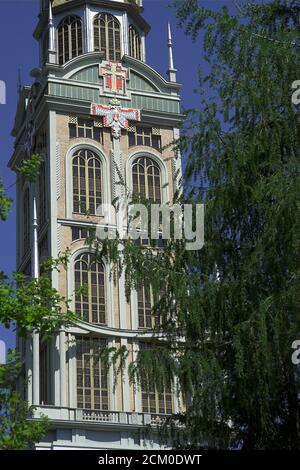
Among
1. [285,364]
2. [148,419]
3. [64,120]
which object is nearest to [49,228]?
[64,120]

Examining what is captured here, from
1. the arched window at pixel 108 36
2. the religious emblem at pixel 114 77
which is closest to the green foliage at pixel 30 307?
the religious emblem at pixel 114 77

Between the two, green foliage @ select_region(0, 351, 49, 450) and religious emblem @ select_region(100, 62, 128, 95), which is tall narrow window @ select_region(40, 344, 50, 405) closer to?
religious emblem @ select_region(100, 62, 128, 95)

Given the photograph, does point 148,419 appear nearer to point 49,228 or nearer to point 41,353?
point 41,353

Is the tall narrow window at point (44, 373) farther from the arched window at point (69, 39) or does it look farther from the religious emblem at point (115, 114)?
the arched window at point (69, 39)

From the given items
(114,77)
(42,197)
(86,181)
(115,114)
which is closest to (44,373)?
(42,197)

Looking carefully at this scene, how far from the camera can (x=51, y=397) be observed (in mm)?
52281

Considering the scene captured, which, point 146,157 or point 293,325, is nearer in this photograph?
point 293,325

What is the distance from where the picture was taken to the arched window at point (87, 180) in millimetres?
56469

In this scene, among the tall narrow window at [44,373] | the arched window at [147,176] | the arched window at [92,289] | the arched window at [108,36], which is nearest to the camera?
the tall narrow window at [44,373]

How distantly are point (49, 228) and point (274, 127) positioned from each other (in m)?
33.6

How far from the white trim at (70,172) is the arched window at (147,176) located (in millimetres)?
1420

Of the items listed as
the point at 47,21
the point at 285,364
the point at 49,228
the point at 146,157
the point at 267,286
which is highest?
the point at 47,21

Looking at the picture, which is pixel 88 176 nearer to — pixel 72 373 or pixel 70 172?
pixel 70 172

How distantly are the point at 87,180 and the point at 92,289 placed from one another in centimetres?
577
